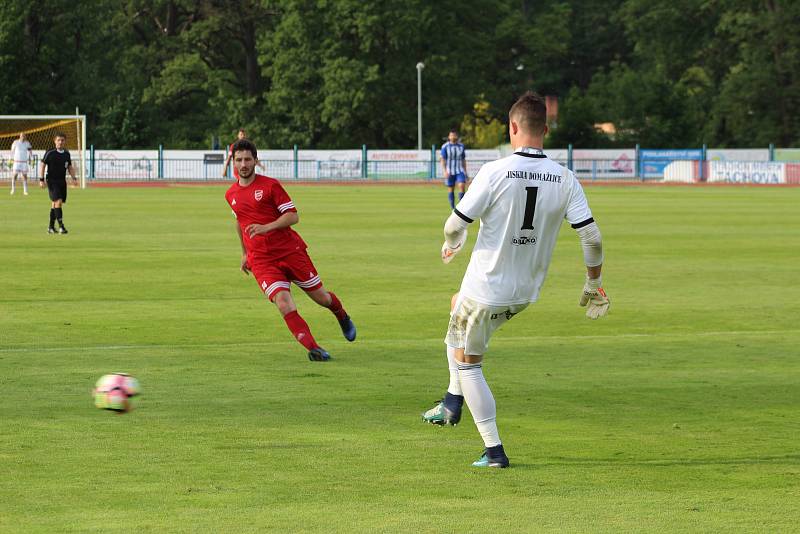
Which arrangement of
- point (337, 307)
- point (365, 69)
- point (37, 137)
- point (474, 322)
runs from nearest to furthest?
point (474, 322), point (337, 307), point (37, 137), point (365, 69)

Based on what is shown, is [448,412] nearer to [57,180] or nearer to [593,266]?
[593,266]

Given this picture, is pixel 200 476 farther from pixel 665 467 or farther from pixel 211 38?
pixel 211 38

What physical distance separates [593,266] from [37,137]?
57.2 m

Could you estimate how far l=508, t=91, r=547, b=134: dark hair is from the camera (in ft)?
22.9

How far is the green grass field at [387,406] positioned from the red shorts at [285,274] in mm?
568

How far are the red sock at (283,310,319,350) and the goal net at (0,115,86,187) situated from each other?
41.4 m

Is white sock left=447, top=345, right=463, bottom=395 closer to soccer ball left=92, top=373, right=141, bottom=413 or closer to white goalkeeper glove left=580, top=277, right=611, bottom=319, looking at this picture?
white goalkeeper glove left=580, top=277, right=611, bottom=319

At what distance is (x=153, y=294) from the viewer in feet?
51.3

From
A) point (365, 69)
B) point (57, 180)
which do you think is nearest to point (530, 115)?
point (57, 180)

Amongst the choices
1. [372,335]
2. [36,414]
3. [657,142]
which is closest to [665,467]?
[36,414]

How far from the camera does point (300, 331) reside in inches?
428

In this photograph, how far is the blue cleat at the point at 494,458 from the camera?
23.0ft

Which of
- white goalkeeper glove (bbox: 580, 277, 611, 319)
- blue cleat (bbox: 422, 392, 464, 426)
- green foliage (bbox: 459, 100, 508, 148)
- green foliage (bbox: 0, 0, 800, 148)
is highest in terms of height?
green foliage (bbox: 0, 0, 800, 148)

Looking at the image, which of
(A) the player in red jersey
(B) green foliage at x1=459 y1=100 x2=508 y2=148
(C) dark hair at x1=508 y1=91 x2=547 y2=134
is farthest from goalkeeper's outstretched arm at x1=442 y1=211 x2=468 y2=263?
(B) green foliage at x1=459 y1=100 x2=508 y2=148
